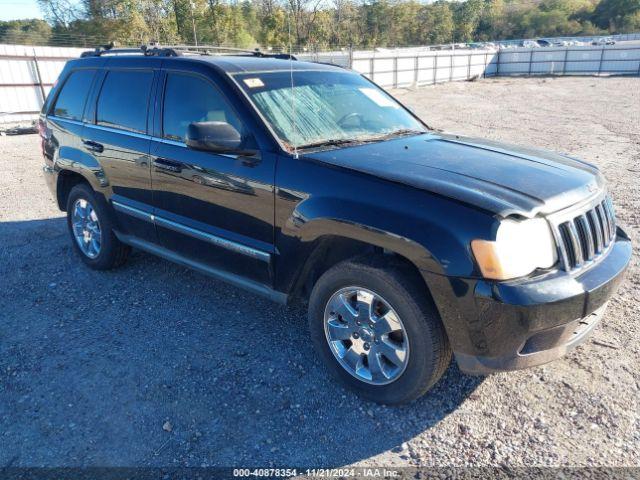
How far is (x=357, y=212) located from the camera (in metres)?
2.67

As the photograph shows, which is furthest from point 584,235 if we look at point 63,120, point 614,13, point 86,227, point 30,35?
point 614,13

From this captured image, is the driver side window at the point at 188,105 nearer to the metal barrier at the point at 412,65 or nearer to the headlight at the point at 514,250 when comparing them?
the headlight at the point at 514,250

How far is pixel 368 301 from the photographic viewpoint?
279cm

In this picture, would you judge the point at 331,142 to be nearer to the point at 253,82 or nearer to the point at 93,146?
the point at 253,82

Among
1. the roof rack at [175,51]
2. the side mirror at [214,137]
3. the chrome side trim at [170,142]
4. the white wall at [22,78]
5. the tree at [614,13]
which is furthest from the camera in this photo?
the tree at [614,13]

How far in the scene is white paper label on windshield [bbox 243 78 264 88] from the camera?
3422 mm

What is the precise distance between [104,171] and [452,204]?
3239 millimetres

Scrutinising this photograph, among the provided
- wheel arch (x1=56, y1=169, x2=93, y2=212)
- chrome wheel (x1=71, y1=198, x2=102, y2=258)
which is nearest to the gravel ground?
chrome wheel (x1=71, y1=198, x2=102, y2=258)

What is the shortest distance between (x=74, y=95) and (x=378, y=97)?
9.68ft

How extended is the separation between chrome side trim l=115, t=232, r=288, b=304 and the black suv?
0.02m

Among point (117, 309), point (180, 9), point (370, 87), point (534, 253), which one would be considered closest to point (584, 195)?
point (534, 253)

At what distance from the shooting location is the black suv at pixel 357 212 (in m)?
2.42

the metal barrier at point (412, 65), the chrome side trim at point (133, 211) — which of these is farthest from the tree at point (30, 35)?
the chrome side trim at point (133, 211)

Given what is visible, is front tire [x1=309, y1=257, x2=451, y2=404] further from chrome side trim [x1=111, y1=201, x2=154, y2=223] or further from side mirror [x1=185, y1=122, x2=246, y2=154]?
chrome side trim [x1=111, y1=201, x2=154, y2=223]
